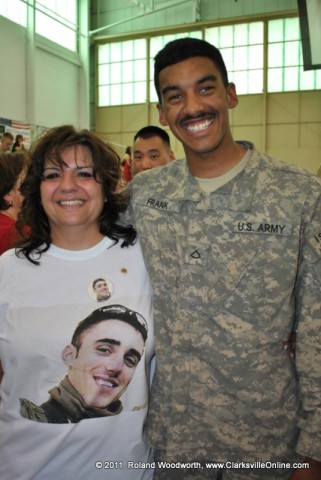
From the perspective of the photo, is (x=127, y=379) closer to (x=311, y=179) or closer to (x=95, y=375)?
(x=95, y=375)

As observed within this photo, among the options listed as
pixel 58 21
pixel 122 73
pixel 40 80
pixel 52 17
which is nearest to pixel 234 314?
pixel 40 80

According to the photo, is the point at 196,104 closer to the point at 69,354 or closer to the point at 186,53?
the point at 186,53

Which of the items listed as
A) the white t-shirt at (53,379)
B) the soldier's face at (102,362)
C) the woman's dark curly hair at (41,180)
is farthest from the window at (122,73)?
the soldier's face at (102,362)

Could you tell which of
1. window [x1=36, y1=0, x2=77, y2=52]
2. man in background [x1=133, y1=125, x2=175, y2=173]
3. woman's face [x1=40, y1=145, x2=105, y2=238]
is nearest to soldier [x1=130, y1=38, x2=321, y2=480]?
woman's face [x1=40, y1=145, x2=105, y2=238]

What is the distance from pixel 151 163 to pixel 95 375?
9.96ft

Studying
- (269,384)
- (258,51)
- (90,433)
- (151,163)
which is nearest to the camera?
(90,433)

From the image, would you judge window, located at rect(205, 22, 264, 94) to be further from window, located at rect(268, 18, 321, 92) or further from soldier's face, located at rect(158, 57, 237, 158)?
soldier's face, located at rect(158, 57, 237, 158)

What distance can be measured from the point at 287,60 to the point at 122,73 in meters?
5.57

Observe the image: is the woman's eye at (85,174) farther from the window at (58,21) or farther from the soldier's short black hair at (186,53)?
the window at (58,21)

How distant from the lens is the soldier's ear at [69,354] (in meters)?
1.66

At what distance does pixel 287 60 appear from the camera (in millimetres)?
14461

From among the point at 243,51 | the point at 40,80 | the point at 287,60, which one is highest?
the point at 243,51

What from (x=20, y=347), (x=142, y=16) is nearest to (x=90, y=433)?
(x=20, y=347)

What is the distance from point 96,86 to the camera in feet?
54.7
